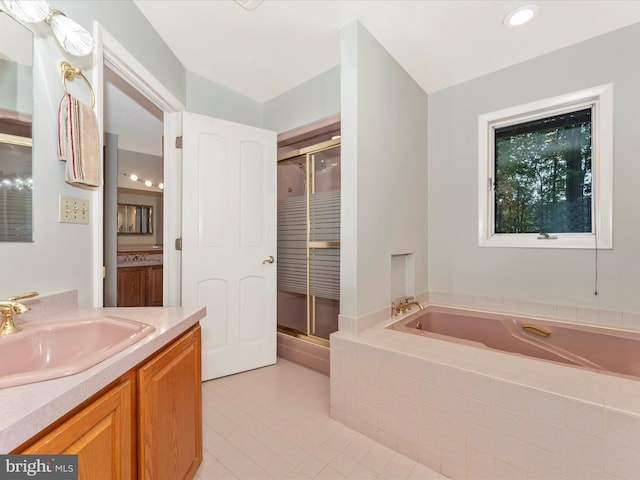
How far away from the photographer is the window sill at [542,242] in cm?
204

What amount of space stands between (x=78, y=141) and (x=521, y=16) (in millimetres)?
2492

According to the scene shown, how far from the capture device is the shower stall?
249 centimetres

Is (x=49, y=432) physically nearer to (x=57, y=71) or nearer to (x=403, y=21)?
(x=57, y=71)

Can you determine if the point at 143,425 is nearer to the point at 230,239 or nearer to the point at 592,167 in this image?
the point at 230,239

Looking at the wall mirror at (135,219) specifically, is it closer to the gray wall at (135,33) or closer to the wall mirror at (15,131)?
the gray wall at (135,33)

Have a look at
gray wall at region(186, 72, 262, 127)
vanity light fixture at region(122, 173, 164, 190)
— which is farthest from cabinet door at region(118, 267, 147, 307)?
gray wall at region(186, 72, 262, 127)

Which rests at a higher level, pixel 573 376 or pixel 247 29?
pixel 247 29

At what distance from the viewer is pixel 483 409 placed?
1.30m

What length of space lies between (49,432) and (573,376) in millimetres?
1780

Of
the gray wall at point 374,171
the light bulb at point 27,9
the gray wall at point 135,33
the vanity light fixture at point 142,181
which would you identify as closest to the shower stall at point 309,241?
the gray wall at point 374,171

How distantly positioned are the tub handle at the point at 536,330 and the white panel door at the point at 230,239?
1918mm

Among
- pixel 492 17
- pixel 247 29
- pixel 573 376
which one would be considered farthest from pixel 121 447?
pixel 492 17

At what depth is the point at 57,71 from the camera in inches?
48.6

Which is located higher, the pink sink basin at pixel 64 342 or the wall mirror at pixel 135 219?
the wall mirror at pixel 135 219
